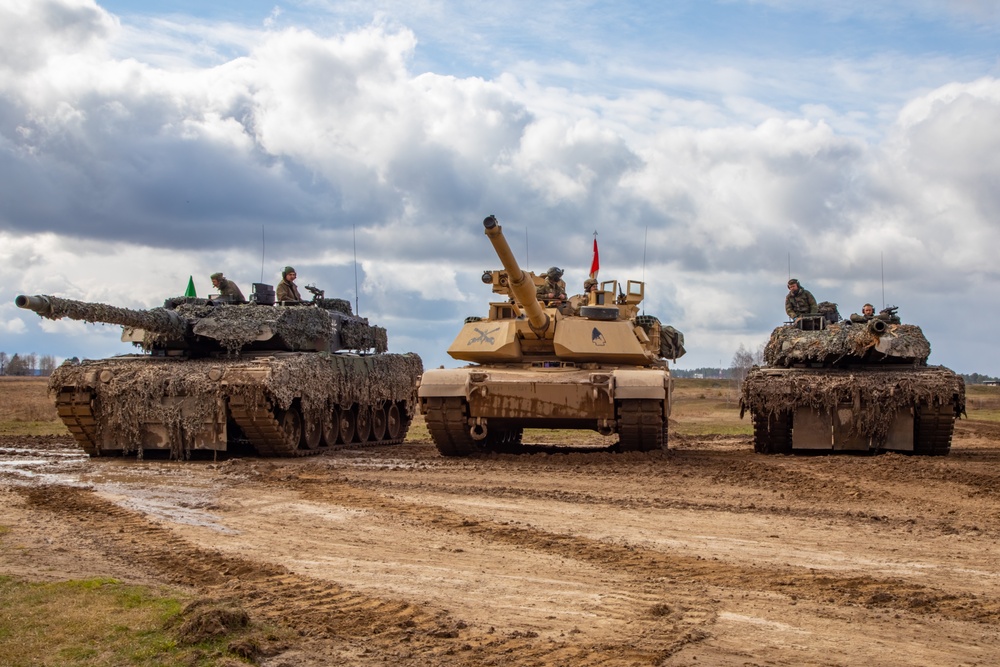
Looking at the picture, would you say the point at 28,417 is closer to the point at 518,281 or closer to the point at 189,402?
the point at 189,402

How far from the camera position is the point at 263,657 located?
540 cm

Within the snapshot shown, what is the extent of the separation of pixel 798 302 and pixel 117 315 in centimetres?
1141

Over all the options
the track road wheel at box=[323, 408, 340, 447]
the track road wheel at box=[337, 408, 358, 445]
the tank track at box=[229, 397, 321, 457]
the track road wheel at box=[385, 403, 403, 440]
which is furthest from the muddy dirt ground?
the track road wheel at box=[385, 403, 403, 440]

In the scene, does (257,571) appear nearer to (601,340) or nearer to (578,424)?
(578,424)

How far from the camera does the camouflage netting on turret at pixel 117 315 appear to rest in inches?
563

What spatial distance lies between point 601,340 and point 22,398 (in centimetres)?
2938

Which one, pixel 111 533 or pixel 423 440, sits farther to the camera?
pixel 423 440

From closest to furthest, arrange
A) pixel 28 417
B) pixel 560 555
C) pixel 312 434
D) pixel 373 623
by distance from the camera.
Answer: pixel 373 623 < pixel 560 555 < pixel 312 434 < pixel 28 417

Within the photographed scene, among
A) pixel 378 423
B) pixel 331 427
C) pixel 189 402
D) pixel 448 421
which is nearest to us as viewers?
pixel 448 421

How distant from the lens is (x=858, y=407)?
16.5 metres

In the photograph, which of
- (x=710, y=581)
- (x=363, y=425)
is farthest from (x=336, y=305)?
(x=710, y=581)

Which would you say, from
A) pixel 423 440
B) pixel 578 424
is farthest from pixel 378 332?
pixel 578 424

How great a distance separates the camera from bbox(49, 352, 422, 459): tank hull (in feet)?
52.5

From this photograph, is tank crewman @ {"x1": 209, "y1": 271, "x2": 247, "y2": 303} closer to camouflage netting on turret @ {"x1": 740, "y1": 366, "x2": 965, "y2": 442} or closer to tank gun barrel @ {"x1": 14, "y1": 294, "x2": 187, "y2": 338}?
tank gun barrel @ {"x1": 14, "y1": 294, "x2": 187, "y2": 338}
